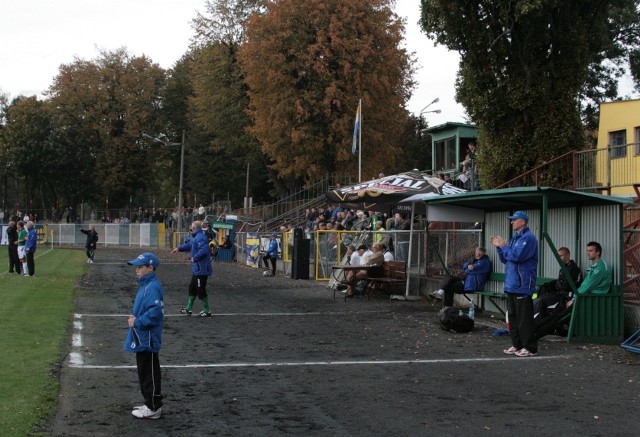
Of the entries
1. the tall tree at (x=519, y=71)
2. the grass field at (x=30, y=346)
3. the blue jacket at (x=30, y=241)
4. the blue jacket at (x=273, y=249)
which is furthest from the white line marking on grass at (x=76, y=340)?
the blue jacket at (x=273, y=249)

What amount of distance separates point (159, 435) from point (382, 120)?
4025 centimetres

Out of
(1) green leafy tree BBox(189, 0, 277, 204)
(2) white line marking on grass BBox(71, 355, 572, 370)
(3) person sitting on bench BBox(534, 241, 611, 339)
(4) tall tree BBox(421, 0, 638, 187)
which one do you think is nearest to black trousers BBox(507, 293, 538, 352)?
(2) white line marking on grass BBox(71, 355, 572, 370)

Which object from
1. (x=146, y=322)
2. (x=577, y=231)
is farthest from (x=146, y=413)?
(x=577, y=231)

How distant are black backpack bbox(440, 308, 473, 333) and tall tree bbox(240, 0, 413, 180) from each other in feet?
101

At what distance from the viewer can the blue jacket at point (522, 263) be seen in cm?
1148

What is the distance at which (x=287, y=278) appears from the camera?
1150 inches

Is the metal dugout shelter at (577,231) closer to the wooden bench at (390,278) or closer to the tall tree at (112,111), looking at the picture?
the wooden bench at (390,278)

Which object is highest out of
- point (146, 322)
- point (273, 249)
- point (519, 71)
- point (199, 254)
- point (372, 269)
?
point (519, 71)

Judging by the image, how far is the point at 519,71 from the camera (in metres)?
26.3

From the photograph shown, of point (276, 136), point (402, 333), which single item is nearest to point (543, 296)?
point (402, 333)

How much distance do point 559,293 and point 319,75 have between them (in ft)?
108

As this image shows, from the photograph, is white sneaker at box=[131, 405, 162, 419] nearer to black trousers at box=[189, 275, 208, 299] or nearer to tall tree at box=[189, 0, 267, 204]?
black trousers at box=[189, 275, 208, 299]

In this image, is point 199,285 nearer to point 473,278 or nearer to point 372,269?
point 473,278

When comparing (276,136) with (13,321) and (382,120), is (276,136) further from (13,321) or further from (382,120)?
(13,321)
